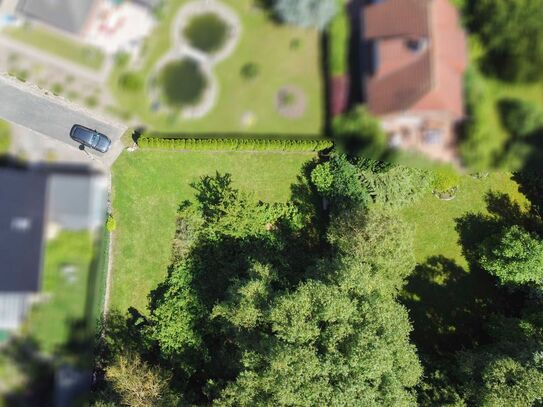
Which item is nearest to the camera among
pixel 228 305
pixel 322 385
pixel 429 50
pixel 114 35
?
pixel 429 50

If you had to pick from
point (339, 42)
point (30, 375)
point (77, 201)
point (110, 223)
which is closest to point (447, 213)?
point (110, 223)

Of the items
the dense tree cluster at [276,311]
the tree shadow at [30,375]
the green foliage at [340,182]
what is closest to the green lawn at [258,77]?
the dense tree cluster at [276,311]

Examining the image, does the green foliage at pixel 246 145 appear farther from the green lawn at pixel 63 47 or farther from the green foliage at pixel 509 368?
the green foliage at pixel 509 368

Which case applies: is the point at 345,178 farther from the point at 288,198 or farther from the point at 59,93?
the point at 59,93

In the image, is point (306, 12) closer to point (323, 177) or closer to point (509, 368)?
point (323, 177)

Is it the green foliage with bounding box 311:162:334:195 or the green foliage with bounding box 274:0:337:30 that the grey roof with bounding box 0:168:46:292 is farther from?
the green foliage with bounding box 274:0:337:30

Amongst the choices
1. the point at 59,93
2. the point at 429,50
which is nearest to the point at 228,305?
the point at 59,93
